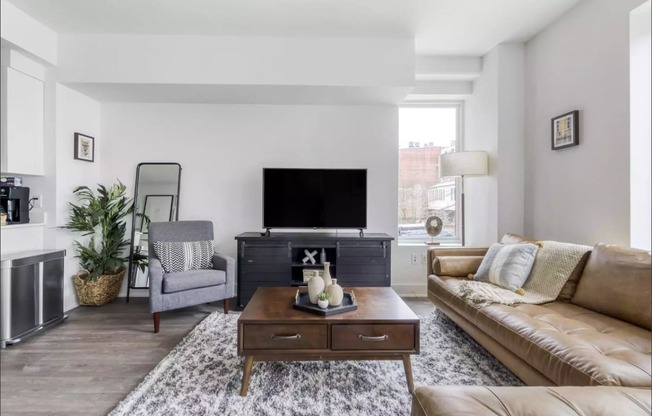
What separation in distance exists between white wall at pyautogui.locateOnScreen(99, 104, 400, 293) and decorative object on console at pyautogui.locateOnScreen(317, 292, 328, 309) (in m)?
1.81

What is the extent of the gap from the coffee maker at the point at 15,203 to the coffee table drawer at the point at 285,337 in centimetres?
118

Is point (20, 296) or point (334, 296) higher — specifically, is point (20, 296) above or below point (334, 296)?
above

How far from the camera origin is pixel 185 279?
260cm

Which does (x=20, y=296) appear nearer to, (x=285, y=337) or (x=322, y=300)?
(x=285, y=337)

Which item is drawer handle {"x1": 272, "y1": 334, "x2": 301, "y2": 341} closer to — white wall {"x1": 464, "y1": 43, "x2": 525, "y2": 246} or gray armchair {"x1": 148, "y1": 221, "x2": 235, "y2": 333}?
gray armchair {"x1": 148, "y1": 221, "x2": 235, "y2": 333}

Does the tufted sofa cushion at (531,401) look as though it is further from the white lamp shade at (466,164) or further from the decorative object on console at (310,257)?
the white lamp shade at (466,164)

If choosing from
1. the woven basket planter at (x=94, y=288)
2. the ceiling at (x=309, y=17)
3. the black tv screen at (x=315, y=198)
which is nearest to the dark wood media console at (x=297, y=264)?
the black tv screen at (x=315, y=198)

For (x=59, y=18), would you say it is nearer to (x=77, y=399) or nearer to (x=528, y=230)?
(x=77, y=399)

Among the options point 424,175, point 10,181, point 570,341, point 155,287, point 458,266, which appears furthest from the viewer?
point 424,175

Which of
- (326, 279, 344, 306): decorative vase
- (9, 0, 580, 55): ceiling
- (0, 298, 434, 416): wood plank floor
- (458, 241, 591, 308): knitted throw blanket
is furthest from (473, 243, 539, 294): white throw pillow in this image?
(9, 0, 580, 55): ceiling

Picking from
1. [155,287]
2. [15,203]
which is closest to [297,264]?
[155,287]

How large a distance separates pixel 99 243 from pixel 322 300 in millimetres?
2688

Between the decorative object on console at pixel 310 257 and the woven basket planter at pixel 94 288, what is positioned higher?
the decorative object on console at pixel 310 257

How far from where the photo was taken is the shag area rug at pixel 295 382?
1572mm
